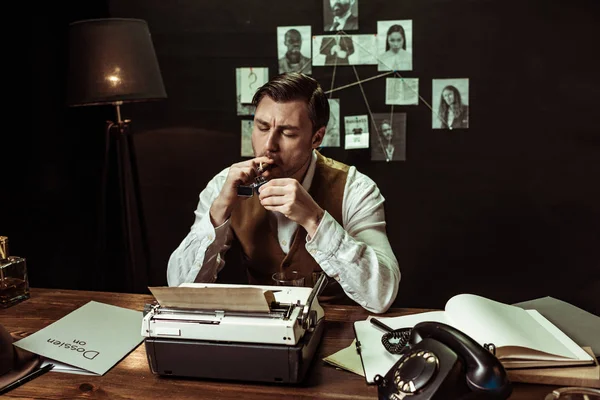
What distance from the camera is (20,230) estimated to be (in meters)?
2.65

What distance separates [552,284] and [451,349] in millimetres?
2445

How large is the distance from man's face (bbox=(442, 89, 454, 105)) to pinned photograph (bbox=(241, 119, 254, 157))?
109cm

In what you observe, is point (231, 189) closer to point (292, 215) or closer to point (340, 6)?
point (292, 215)

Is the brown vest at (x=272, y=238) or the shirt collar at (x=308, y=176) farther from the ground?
the shirt collar at (x=308, y=176)

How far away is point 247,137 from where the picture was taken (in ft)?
10.7

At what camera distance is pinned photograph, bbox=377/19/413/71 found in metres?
3.04

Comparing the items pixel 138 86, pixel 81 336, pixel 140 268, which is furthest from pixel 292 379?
pixel 140 268

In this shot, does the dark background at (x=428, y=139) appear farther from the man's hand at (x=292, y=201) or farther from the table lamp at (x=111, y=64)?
the man's hand at (x=292, y=201)

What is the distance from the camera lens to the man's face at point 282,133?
1984 mm

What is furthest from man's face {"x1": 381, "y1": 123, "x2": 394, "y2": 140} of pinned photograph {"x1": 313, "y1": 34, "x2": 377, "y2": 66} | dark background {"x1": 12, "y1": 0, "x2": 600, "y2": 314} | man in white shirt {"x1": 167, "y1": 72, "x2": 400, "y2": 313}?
man in white shirt {"x1": 167, "y1": 72, "x2": 400, "y2": 313}

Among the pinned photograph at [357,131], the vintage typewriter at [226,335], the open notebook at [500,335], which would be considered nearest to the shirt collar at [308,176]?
the open notebook at [500,335]

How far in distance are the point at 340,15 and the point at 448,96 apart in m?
0.74

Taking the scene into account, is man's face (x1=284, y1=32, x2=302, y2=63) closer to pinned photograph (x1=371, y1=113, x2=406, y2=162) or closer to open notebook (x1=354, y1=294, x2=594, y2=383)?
pinned photograph (x1=371, y1=113, x2=406, y2=162)

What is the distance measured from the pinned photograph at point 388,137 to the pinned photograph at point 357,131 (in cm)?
4
